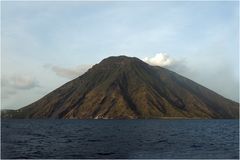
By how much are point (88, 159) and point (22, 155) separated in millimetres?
12325

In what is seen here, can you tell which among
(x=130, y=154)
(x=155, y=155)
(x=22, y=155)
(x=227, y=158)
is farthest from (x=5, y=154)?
(x=227, y=158)

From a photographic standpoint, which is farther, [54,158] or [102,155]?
[102,155]

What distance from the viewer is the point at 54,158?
57.5m

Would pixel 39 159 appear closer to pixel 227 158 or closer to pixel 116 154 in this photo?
pixel 116 154

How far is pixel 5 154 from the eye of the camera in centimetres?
6231

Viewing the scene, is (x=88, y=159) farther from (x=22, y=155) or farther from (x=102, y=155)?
(x=22, y=155)

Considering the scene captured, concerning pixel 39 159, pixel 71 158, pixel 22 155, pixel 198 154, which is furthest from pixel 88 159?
pixel 198 154

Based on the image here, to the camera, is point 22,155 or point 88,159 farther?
point 22,155

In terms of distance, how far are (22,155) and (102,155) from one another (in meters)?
13.5

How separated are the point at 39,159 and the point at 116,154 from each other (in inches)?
554

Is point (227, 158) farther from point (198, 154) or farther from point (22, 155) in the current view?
point (22, 155)

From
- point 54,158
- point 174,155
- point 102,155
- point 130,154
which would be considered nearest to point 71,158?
point 54,158

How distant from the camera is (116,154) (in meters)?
63.9

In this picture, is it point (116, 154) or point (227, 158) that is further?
point (116, 154)
